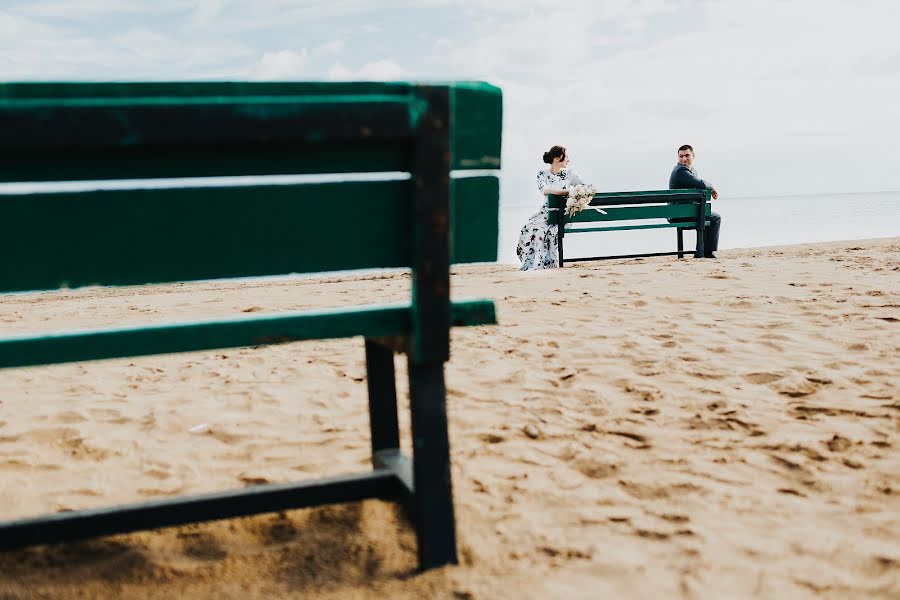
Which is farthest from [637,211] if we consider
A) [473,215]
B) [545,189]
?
[473,215]

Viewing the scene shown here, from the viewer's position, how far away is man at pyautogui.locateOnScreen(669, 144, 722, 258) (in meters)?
13.0

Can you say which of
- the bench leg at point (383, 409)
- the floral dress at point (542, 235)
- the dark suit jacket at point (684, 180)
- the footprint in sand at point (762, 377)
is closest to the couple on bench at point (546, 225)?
the floral dress at point (542, 235)

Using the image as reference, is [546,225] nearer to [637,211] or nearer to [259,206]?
[637,211]

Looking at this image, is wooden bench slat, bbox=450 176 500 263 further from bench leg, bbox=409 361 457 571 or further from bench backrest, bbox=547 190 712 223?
bench backrest, bbox=547 190 712 223

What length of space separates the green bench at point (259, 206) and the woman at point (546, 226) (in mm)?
9257

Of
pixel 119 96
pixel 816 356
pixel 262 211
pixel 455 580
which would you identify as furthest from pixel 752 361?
pixel 119 96

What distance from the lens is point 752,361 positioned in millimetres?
4027

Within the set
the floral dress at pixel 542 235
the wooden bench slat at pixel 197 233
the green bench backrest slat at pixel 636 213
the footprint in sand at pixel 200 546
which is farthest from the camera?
the green bench backrest slat at pixel 636 213

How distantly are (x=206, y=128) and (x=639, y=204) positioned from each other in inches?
450

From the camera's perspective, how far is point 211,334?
67.1 inches

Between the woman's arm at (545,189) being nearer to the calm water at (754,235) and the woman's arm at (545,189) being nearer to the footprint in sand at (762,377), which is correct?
the calm water at (754,235)

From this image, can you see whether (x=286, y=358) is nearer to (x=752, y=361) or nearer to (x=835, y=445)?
(x=752, y=361)

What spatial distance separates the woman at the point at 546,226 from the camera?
11.1 meters

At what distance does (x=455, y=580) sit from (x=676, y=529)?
722 mm
